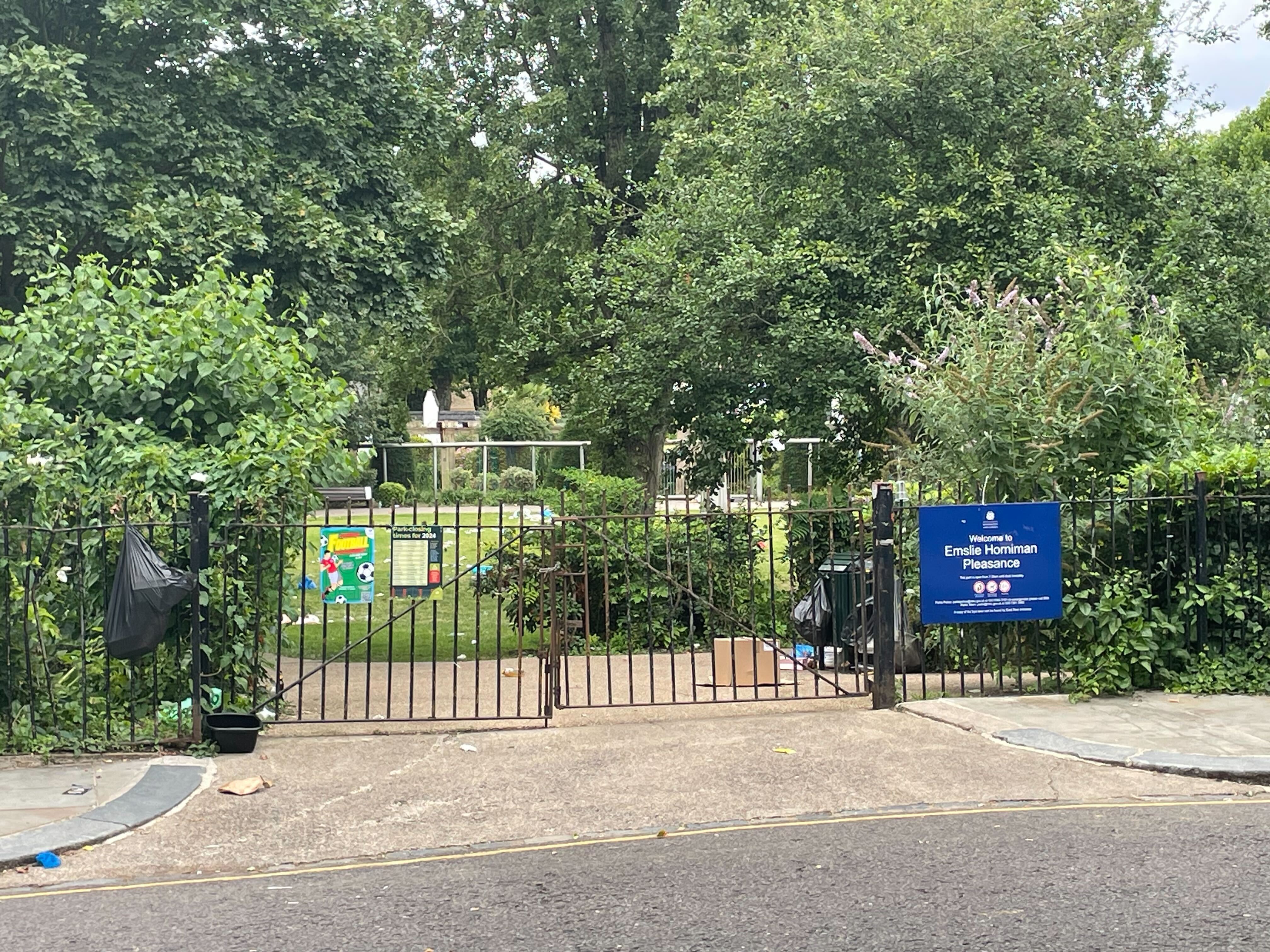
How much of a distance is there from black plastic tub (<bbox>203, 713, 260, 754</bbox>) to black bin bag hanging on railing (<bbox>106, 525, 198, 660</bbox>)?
64cm

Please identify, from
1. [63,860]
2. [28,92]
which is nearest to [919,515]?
[63,860]

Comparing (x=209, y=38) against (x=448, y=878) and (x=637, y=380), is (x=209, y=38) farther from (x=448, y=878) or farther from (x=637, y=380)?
(x=448, y=878)

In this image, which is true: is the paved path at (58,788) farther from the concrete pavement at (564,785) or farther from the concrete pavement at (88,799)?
the concrete pavement at (564,785)

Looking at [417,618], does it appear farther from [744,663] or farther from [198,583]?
A: [198,583]

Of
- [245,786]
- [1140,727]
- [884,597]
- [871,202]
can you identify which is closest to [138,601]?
[245,786]

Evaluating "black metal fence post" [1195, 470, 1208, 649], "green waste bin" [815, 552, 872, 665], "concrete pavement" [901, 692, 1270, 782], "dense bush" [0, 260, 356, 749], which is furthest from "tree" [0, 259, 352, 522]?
"black metal fence post" [1195, 470, 1208, 649]

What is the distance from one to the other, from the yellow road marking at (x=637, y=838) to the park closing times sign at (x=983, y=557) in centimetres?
257

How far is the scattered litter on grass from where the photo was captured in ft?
23.2

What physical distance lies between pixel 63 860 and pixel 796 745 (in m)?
4.48

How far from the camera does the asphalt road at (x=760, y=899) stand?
184 inches

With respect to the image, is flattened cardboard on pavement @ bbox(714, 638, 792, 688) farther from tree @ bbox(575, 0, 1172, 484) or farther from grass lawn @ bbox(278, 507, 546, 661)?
tree @ bbox(575, 0, 1172, 484)

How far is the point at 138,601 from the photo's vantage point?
7578 mm

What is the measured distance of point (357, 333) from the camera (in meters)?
21.4

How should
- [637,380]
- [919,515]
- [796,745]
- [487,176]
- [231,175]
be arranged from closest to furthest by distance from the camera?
[796,745] < [919,515] < [231,175] < [637,380] < [487,176]
